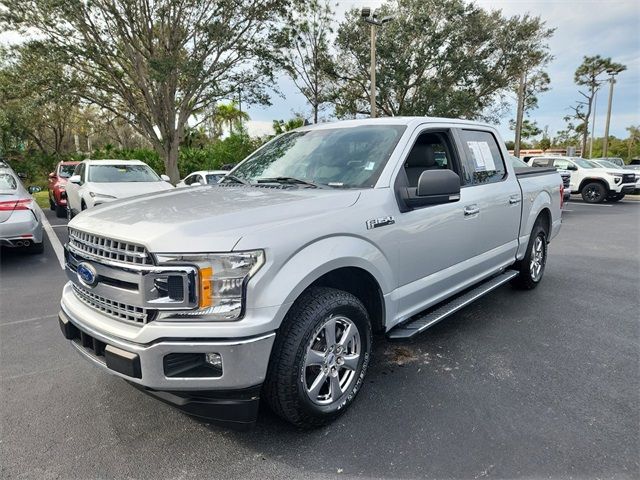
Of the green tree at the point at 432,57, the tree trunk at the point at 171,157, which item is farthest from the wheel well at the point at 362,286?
the green tree at the point at 432,57

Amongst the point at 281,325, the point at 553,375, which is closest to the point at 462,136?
the point at 553,375

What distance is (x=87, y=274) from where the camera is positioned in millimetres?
2352

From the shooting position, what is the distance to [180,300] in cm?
200

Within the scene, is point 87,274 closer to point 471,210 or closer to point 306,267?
point 306,267

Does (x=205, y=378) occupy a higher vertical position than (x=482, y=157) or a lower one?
lower

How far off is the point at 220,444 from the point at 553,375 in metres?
2.37

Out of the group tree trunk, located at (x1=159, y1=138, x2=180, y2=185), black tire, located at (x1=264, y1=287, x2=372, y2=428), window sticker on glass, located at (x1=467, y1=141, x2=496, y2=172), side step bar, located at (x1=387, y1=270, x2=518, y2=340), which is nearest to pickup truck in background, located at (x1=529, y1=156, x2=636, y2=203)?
window sticker on glass, located at (x1=467, y1=141, x2=496, y2=172)

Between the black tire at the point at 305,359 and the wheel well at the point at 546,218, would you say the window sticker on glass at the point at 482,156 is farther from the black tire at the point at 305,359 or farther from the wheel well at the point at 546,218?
the black tire at the point at 305,359

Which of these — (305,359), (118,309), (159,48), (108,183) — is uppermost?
(159,48)

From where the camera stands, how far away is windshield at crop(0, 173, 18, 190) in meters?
6.56

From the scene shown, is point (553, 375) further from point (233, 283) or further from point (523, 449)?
point (233, 283)

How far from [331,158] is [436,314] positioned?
1.43 metres

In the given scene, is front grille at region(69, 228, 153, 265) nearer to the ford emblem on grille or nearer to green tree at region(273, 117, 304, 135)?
the ford emblem on grille

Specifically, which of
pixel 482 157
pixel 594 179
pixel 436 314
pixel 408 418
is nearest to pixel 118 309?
pixel 408 418
